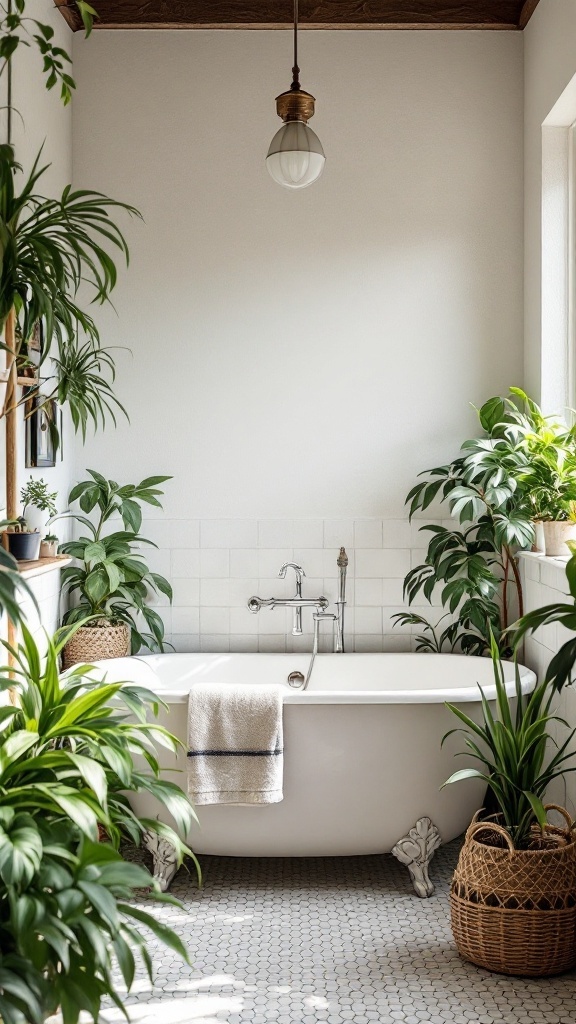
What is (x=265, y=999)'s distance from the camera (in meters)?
2.50

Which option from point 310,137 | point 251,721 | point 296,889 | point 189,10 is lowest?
point 296,889

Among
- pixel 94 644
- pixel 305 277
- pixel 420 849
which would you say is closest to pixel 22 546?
pixel 94 644

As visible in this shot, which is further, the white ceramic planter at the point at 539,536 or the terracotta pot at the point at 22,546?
the white ceramic planter at the point at 539,536

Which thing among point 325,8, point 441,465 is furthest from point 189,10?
point 441,465

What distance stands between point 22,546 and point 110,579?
81 centimetres

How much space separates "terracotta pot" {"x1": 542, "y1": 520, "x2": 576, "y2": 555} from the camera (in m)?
3.38

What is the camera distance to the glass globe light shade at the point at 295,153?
10.2 feet

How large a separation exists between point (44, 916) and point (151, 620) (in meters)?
2.35

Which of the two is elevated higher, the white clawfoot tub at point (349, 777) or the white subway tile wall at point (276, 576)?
the white subway tile wall at point (276, 576)

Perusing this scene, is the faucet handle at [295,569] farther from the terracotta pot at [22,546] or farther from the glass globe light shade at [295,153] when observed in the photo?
the glass globe light shade at [295,153]

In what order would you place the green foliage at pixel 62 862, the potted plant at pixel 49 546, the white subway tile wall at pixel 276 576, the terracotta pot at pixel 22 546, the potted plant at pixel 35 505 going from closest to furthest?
the green foliage at pixel 62 862 < the terracotta pot at pixel 22 546 < the potted plant at pixel 35 505 < the potted plant at pixel 49 546 < the white subway tile wall at pixel 276 576

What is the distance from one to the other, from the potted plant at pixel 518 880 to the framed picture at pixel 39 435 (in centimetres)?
188

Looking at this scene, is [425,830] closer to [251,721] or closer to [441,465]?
[251,721]

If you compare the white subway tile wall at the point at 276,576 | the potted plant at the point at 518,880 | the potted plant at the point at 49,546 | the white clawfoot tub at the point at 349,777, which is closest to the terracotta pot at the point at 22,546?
the potted plant at the point at 49,546
